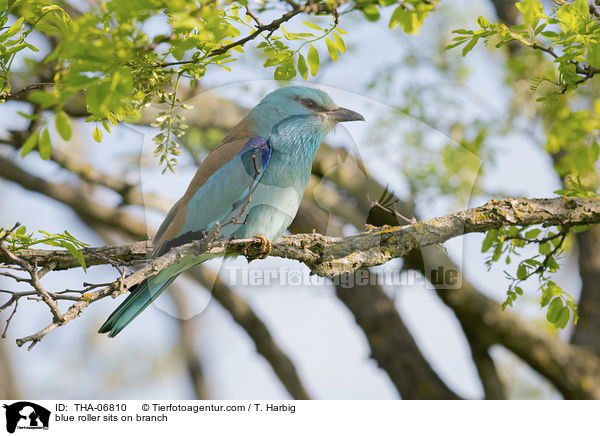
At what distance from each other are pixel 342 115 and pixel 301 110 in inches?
5.5

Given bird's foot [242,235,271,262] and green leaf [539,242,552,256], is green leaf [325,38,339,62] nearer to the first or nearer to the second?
bird's foot [242,235,271,262]

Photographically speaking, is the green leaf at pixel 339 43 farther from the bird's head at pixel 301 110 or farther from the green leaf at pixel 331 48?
the bird's head at pixel 301 110

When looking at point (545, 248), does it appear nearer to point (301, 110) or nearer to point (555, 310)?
point (555, 310)

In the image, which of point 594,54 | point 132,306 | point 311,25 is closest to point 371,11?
point 311,25

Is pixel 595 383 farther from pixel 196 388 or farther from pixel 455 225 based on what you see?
pixel 196 388

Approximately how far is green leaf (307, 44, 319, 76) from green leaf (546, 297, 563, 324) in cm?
126

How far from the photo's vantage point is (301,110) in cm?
191

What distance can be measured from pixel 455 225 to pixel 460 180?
0.79 m

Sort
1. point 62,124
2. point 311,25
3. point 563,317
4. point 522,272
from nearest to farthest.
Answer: point 62,124 < point 311,25 < point 563,317 < point 522,272

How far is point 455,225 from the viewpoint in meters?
2.15
